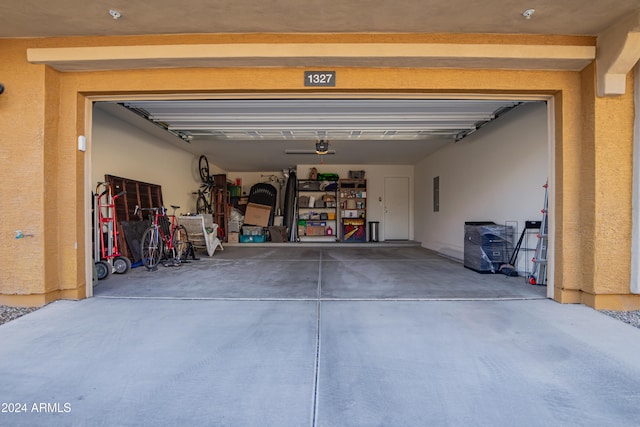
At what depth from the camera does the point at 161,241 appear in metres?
5.41

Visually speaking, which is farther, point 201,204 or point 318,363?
point 201,204

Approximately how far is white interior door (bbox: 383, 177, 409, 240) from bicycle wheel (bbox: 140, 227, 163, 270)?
6.95 metres

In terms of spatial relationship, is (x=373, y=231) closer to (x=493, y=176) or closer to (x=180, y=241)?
(x=493, y=176)

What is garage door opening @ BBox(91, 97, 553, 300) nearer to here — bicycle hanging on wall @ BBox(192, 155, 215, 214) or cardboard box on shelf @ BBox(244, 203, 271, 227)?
bicycle hanging on wall @ BBox(192, 155, 215, 214)

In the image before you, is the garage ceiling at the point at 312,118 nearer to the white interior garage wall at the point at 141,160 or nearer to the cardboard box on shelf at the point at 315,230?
the white interior garage wall at the point at 141,160

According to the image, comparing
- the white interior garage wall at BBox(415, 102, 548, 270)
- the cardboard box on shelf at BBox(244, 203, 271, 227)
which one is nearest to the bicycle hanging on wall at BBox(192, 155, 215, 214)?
the cardboard box on shelf at BBox(244, 203, 271, 227)

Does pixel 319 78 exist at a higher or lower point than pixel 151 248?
higher

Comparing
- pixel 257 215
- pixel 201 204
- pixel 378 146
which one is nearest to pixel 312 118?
pixel 378 146

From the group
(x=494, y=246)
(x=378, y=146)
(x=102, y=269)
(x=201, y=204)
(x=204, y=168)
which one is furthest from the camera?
(x=201, y=204)

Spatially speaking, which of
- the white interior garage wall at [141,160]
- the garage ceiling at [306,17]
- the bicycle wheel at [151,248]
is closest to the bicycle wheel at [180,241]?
the bicycle wheel at [151,248]

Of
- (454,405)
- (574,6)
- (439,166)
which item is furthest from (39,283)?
(439,166)

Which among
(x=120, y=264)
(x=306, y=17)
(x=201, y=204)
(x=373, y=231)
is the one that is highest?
(x=306, y=17)

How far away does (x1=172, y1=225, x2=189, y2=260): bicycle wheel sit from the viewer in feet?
19.2

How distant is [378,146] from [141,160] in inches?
201
